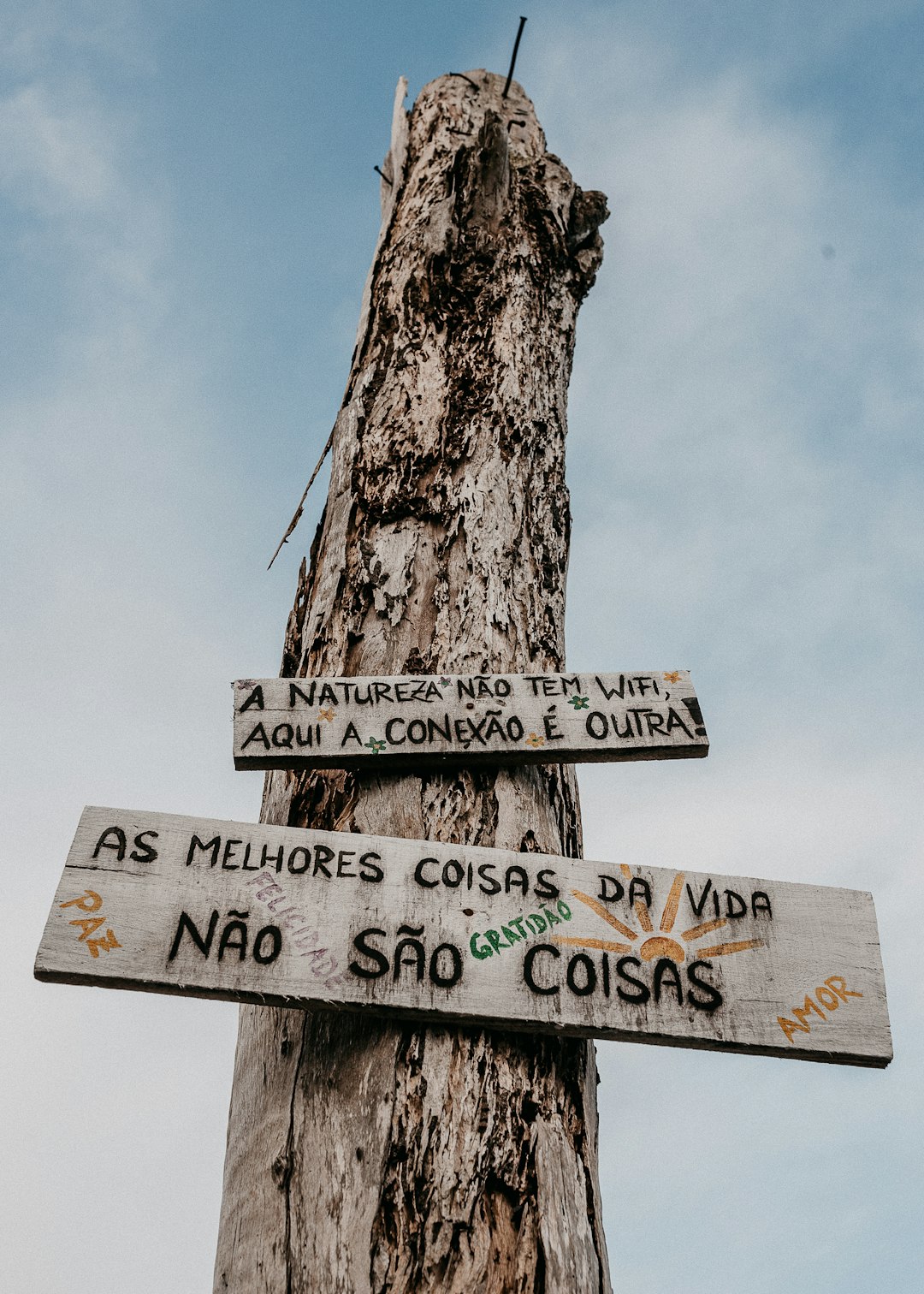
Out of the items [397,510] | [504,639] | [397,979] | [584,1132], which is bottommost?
[584,1132]

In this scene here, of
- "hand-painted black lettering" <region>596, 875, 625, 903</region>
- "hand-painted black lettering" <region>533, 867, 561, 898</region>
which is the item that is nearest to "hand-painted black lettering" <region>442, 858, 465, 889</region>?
"hand-painted black lettering" <region>533, 867, 561, 898</region>

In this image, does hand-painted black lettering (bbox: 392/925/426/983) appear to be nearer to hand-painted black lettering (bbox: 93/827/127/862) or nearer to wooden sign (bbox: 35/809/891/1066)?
wooden sign (bbox: 35/809/891/1066)

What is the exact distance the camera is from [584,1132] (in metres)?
1.49

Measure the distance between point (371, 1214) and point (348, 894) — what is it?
442 mm

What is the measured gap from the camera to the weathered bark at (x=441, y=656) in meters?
1.33

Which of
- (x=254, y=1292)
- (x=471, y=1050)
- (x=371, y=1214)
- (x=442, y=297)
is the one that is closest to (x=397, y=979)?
(x=471, y=1050)

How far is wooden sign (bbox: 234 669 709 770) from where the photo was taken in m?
1.83

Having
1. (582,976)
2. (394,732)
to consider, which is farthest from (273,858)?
(582,976)

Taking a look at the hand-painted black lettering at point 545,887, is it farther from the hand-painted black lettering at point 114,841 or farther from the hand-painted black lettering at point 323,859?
the hand-painted black lettering at point 114,841

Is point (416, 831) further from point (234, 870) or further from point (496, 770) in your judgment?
point (234, 870)

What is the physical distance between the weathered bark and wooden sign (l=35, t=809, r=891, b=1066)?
0.11 metres

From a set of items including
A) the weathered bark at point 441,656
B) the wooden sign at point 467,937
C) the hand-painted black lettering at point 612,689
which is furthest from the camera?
the hand-painted black lettering at point 612,689

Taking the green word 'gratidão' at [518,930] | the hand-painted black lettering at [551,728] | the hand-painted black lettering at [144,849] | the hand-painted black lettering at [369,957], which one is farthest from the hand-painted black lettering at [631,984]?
the hand-painted black lettering at [144,849]

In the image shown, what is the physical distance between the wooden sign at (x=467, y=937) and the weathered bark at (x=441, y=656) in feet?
0.37
